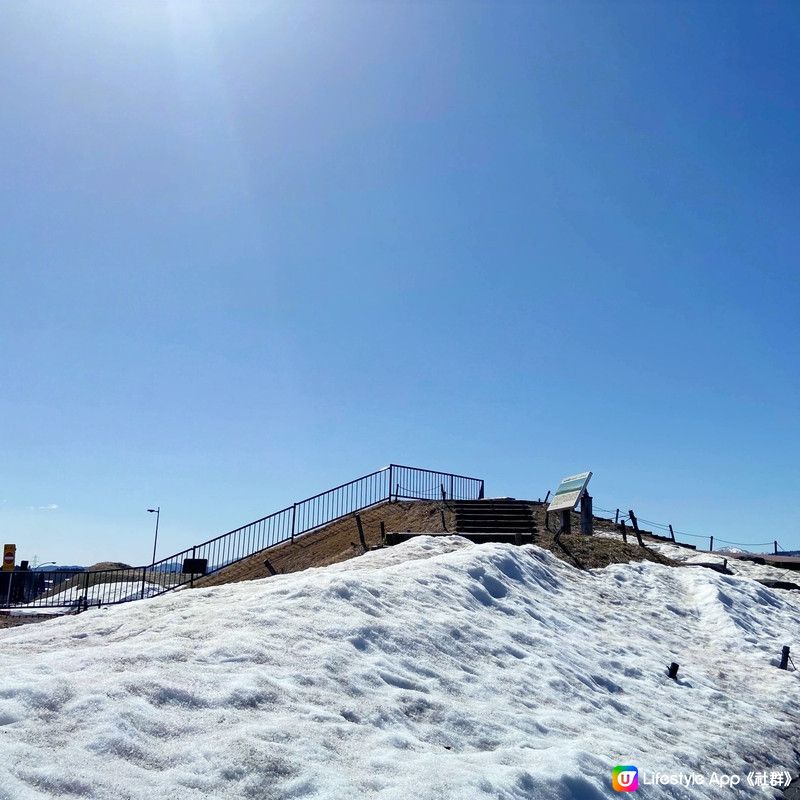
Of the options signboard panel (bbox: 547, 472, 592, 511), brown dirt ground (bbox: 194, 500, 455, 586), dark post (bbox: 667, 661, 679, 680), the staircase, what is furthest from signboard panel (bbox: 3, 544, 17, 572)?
dark post (bbox: 667, 661, 679, 680)

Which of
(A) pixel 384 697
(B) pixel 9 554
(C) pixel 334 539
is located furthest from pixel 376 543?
(B) pixel 9 554

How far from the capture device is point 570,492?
17531 mm

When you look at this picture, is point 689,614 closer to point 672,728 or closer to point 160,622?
point 672,728

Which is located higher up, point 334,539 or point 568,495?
point 568,495

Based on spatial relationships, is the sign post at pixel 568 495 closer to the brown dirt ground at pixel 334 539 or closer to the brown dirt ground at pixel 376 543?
the brown dirt ground at pixel 376 543

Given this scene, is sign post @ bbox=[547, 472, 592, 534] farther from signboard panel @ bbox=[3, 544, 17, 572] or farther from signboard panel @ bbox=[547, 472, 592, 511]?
signboard panel @ bbox=[3, 544, 17, 572]

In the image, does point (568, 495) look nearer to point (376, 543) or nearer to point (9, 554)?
point (376, 543)

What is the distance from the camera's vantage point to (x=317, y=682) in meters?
5.41

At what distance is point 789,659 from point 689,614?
1.97 meters

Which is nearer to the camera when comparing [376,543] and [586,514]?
[376,543]

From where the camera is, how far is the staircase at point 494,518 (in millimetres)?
19047

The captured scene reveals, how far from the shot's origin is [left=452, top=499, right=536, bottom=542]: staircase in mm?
19047

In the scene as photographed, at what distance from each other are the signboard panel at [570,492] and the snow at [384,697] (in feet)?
19.3

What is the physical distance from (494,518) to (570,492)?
3.76 metres
